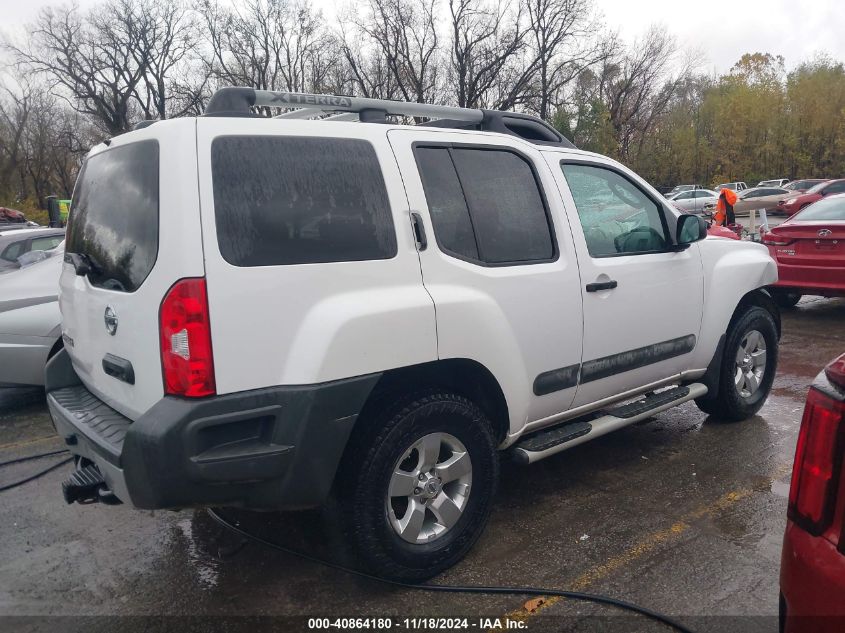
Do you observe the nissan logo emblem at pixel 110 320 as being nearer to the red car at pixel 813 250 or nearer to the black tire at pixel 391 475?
the black tire at pixel 391 475

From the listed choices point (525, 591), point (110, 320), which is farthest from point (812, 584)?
point (110, 320)

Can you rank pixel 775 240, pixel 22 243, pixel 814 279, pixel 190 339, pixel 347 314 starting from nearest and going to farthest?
pixel 190 339 → pixel 347 314 → pixel 22 243 → pixel 814 279 → pixel 775 240

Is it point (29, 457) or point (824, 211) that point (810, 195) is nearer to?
point (824, 211)

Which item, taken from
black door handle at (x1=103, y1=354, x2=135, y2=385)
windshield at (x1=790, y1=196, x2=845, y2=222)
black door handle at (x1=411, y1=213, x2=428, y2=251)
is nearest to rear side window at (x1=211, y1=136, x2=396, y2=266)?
black door handle at (x1=411, y1=213, x2=428, y2=251)

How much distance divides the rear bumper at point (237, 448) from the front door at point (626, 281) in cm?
152

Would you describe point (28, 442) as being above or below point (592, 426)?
below

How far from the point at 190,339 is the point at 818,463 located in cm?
197

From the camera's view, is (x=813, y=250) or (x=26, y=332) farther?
(x=813, y=250)

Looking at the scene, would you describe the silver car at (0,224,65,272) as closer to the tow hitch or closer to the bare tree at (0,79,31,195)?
the tow hitch

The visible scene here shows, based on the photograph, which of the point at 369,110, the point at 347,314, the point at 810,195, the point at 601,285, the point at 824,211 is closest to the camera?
the point at 347,314

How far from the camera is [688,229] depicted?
4.05m

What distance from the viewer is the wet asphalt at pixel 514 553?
9.08 ft

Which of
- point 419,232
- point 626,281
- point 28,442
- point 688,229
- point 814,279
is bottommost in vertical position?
point 28,442

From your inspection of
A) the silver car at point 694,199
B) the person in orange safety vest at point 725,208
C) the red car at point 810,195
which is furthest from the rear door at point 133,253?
the silver car at point 694,199
